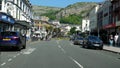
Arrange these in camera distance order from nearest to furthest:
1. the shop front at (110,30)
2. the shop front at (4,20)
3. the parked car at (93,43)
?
the parked car at (93,43), the shop front at (4,20), the shop front at (110,30)

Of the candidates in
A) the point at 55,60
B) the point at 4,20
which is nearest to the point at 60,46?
the point at 4,20

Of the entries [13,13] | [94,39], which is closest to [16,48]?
[94,39]

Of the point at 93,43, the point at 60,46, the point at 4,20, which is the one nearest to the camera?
the point at 93,43

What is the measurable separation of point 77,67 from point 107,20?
214ft

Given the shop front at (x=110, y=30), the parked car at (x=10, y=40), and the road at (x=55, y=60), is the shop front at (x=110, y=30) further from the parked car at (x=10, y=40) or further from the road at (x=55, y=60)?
the road at (x=55, y=60)

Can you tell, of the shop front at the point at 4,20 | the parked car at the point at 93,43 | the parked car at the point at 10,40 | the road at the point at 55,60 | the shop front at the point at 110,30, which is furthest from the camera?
the shop front at the point at 110,30

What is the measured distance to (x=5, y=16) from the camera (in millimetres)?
57594

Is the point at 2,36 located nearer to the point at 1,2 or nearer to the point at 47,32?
the point at 1,2

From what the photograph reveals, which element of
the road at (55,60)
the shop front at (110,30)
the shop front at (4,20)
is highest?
the shop front at (4,20)

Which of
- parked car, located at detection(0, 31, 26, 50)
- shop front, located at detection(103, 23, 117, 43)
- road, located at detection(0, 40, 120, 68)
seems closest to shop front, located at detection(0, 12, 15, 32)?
shop front, located at detection(103, 23, 117, 43)

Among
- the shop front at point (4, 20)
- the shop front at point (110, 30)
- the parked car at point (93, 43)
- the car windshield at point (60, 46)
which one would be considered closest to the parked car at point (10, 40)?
the car windshield at point (60, 46)

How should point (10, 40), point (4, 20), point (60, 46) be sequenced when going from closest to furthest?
point (10, 40)
point (60, 46)
point (4, 20)

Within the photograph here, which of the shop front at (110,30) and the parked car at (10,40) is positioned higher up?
the shop front at (110,30)

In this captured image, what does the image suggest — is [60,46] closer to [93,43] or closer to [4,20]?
[93,43]
